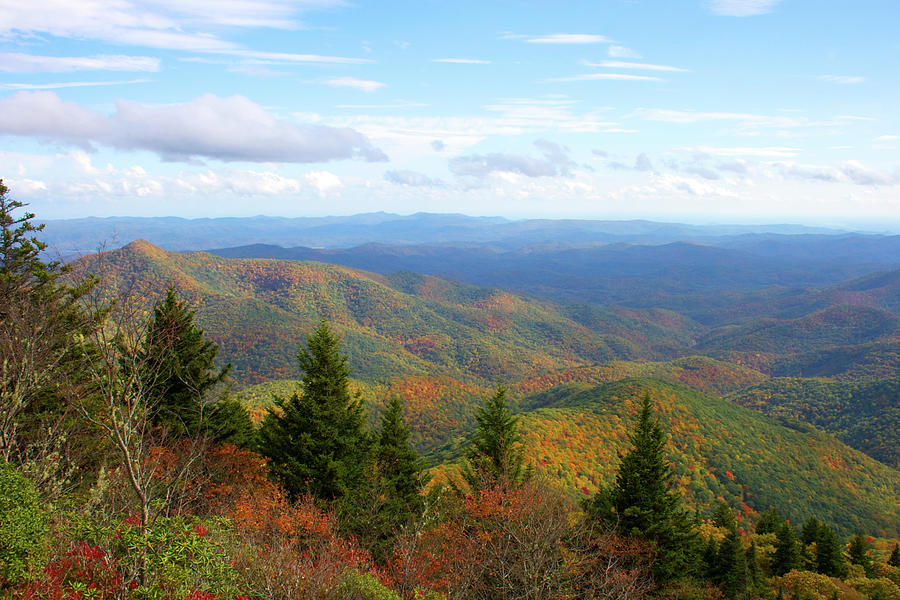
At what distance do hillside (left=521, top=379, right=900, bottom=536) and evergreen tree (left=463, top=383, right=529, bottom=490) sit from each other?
37.6 meters

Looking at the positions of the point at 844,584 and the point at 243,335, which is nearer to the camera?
the point at 844,584

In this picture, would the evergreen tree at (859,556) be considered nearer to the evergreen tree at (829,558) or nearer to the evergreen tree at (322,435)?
the evergreen tree at (829,558)

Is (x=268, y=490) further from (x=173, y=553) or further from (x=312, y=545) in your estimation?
(x=173, y=553)

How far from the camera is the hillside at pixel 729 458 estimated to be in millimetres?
71938

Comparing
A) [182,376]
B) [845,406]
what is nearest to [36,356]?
[182,376]

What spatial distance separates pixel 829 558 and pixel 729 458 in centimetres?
5309

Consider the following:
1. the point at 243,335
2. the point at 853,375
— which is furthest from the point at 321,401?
the point at 853,375

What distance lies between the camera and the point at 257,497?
64.8ft

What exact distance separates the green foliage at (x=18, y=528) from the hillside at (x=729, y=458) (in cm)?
5730

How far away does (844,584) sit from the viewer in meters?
30.8

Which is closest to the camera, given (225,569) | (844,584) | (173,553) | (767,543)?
(173,553)

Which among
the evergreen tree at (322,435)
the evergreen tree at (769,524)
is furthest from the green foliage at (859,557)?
the evergreen tree at (322,435)

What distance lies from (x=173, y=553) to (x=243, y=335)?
189 m

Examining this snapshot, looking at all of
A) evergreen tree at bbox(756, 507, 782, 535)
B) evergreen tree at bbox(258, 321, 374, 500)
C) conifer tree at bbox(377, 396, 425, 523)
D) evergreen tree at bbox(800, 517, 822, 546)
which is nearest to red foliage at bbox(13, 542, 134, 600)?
evergreen tree at bbox(258, 321, 374, 500)
